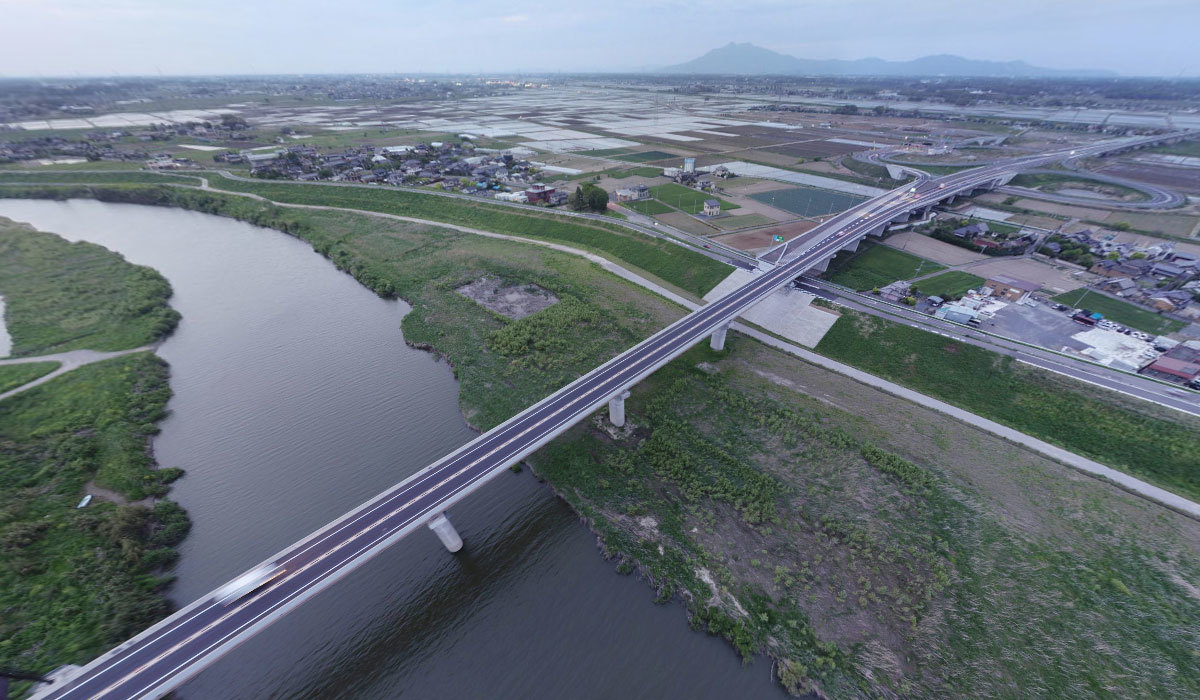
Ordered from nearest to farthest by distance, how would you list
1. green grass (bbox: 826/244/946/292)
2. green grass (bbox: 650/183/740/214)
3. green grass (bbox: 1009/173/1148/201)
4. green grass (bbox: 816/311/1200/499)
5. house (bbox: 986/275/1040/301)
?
green grass (bbox: 816/311/1200/499) < house (bbox: 986/275/1040/301) < green grass (bbox: 826/244/946/292) < green grass (bbox: 650/183/740/214) < green grass (bbox: 1009/173/1148/201)

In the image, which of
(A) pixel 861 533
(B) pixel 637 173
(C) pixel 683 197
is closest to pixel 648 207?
(C) pixel 683 197

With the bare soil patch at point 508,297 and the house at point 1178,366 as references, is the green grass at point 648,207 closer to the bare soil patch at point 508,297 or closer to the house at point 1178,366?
the bare soil patch at point 508,297

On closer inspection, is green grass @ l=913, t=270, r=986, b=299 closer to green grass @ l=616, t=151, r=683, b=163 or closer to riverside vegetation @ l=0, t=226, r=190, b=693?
riverside vegetation @ l=0, t=226, r=190, b=693

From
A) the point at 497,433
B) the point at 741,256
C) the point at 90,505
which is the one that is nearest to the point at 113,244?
the point at 90,505


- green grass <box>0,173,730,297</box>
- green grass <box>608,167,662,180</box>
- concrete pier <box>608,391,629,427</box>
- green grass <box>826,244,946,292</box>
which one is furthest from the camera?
green grass <box>608,167,662,180</box>

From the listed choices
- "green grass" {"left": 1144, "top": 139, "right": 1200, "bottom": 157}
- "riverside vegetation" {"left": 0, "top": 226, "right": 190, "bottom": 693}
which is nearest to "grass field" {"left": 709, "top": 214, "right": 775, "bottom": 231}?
"riverside vegetation" {"left": 0, "top": 226, "right": 190, "bottom": 693}

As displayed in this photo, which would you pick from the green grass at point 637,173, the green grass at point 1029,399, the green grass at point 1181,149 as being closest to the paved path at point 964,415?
the green grass at point 1029,399

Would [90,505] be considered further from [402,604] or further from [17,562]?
[402,604]
